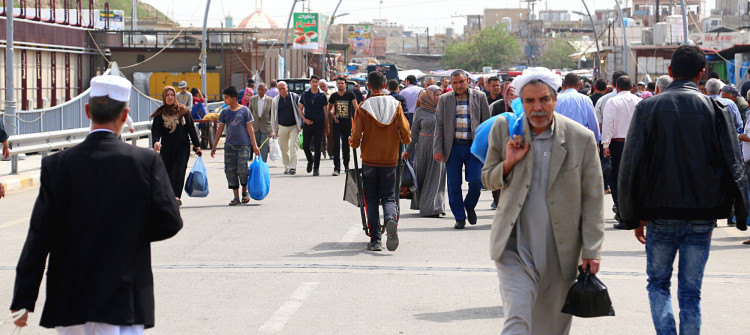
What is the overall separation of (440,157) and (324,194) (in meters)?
4.57

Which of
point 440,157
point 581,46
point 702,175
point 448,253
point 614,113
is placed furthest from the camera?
point 581,46

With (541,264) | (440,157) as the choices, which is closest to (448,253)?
(440,157)

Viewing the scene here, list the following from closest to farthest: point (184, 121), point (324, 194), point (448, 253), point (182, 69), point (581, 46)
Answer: point (448, 253), point (184, 121), point (324, 194), point (182, 69), point (581, 46)

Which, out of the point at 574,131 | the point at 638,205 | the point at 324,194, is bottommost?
the point at 324,194

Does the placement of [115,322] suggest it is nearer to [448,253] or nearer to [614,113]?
[448,253]

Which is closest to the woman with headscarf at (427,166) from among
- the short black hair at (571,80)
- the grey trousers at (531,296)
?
the short black hair at (571,80)

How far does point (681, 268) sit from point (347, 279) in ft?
11.1

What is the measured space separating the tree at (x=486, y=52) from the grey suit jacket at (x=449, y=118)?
128m

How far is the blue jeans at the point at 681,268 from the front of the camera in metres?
5.52

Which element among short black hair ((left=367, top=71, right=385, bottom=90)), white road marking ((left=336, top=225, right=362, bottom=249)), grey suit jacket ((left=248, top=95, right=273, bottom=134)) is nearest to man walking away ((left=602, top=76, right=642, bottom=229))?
white road marking ((left=336, top=225, right=362, bottom=249))

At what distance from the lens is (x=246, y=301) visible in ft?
24.7

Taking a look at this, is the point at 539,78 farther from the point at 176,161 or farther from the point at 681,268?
the point at 176,161

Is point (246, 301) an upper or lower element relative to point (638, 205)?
lower

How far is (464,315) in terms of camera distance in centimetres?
710
